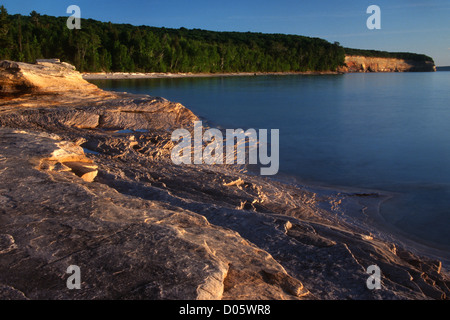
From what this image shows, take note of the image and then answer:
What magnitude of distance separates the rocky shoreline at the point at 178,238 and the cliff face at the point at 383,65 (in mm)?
114691

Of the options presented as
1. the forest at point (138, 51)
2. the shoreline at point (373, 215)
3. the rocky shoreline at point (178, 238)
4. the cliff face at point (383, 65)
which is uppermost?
the cliff face at point (383, 65)

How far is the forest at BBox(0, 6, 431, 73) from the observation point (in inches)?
1742

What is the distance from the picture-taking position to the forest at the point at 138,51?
44.2 metres

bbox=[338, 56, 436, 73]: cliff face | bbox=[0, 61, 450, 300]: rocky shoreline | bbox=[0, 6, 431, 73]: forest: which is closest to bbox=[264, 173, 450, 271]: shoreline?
bbox=[0, 61, 450, 300]: rocky shoreline

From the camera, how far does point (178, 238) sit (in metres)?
2.91

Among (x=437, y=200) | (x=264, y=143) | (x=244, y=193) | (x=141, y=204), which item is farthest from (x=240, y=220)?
(x=264, y=143)

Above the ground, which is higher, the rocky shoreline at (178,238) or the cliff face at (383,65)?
the cliff face at (383,65)

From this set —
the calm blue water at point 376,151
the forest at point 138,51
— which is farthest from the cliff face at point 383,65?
the calm blue water at point 376,151

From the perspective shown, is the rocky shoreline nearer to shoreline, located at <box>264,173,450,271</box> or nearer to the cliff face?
shoreline, located at <box>264,173,450,271</box>

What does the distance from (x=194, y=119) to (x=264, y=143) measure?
270cm

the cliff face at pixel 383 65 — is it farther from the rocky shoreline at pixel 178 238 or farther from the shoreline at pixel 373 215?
the rocky shoreline at pixel 178 238

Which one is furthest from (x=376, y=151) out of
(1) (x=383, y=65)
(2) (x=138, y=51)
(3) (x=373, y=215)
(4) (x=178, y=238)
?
(1) (x=383, y=65)
